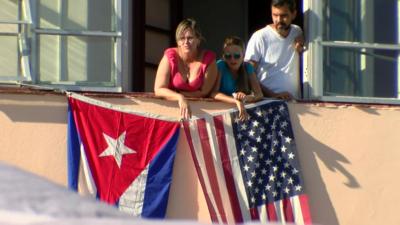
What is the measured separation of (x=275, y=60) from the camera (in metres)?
10.6

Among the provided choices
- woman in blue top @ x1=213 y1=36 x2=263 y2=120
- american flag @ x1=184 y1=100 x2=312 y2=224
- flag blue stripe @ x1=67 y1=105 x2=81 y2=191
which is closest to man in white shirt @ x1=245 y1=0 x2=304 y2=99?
woman in blue top @ x1=213 y1=36 x2=263 y2=120

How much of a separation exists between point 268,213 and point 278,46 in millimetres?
1505

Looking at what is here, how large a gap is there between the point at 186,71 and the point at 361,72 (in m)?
1.79

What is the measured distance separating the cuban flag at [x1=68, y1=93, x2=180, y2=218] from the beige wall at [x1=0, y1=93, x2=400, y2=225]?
0.35 feet

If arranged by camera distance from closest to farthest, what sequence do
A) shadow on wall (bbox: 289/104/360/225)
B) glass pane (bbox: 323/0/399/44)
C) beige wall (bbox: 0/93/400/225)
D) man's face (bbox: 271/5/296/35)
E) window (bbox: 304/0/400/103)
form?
1. beige wall (bbox: 0/93/400/225)
2. shadow on wall (bbox: 289/104/360/225)
3. man's face (bbox: 271/5/296/35)
4. window (bbox: 304/0/400/103)
5. glass pane (bbox: 323/0/399/44)

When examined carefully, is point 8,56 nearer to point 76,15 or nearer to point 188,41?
point 76,15

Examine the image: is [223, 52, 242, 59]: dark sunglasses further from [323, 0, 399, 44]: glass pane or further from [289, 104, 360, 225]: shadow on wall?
[323, 0, 399, 44]: glass pane

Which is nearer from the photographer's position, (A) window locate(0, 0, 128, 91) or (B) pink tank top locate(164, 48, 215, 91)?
(B) pink tank top locate(164, 48, 215, 91)

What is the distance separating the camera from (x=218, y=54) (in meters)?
14.1

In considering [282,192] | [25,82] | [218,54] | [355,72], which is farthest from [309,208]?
[218,54]

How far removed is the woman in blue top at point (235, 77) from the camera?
33.6 feet

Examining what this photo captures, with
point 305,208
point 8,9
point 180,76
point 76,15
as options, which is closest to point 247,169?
point 305,208

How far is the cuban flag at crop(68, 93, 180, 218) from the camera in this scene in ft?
32.9

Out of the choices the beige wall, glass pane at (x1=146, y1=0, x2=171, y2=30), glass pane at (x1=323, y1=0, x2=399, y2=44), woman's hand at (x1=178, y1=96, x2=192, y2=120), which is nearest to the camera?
woman's hand at (x1=178, y1=96, x2=192, y2=120)
